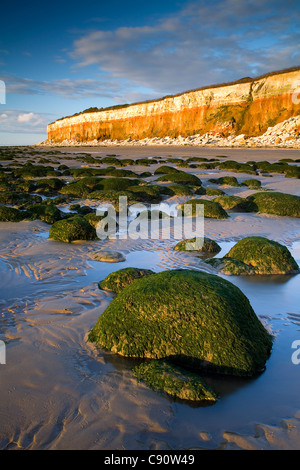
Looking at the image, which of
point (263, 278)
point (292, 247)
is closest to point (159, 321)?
point (263, 278)

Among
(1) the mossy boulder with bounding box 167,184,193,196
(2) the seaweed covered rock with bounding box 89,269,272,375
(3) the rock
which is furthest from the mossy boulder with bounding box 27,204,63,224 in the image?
(2) the seaweed covered rock with bounding box 89,269,272,375

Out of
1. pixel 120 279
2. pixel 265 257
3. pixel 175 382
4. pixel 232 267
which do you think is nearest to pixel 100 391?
pixel 175 382

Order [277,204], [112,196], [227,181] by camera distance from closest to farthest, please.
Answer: [277,204] < [112,196] < [227,181]

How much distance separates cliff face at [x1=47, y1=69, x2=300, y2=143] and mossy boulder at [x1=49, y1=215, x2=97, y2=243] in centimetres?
4272

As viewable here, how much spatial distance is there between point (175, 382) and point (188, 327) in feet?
1.92

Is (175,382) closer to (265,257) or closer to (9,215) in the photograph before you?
(265,257)

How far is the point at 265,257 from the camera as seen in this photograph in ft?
18.2

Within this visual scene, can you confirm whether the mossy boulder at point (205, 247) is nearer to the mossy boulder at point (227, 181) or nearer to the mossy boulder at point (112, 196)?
the mossy boulder at point (112, 196)

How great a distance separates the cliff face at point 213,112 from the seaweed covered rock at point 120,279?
4451 cm

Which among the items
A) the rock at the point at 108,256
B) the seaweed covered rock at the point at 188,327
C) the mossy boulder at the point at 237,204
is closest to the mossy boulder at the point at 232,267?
the rock at the point at 108,256

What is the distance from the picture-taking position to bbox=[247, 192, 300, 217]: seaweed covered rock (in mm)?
9594

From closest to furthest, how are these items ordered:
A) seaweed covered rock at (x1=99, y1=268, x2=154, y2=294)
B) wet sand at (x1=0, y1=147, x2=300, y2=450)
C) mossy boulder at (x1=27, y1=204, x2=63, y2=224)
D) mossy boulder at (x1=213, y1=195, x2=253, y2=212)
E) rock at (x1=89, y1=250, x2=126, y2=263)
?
1. wet sand at (x1=0, y1=147, x2=300, y2=450)
2. seaweed covered rock at (x1=99, y1=268, x2=154, y2=294)
3. rock at (x1=89, y1=250, x2=126, y2=263)
4. mossy boulder at (x1=27, y1=204, x2=63, y2=224)
5. mossy boulder at (x1=213, y1=195, x2=253, y2=212)

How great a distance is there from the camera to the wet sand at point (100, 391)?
2.28 meters

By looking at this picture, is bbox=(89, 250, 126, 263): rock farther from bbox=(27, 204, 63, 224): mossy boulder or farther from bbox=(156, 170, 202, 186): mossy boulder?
bbox=(156, 170, 202, 186): mossy boulder
